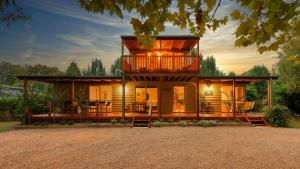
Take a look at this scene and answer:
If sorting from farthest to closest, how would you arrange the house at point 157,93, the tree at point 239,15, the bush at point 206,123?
the house at point 157,93
the bush at point 206,123
the tree at point 239,15

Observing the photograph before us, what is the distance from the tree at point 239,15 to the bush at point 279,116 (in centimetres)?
1357

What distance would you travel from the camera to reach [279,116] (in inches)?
570

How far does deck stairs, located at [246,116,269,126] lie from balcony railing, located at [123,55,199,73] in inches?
185

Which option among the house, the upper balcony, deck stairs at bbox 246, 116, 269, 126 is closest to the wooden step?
the house

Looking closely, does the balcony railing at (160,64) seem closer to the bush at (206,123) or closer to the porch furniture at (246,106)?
the bush at (206,123)

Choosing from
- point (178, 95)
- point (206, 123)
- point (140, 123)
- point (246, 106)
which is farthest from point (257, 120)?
point (140, 123)

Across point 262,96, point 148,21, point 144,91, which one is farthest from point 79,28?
point 148,21

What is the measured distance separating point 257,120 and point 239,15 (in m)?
14.1

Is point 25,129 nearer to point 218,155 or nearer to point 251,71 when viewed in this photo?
point 218,155

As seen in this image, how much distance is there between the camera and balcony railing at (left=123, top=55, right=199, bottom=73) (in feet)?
48.9

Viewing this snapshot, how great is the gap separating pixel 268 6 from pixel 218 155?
5495 millimetres

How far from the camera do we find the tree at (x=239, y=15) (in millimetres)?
2357

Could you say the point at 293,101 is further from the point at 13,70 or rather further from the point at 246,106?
the point at 13,70

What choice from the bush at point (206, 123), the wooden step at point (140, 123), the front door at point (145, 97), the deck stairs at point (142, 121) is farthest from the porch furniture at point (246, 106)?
the wooden step at point (140, 123)
